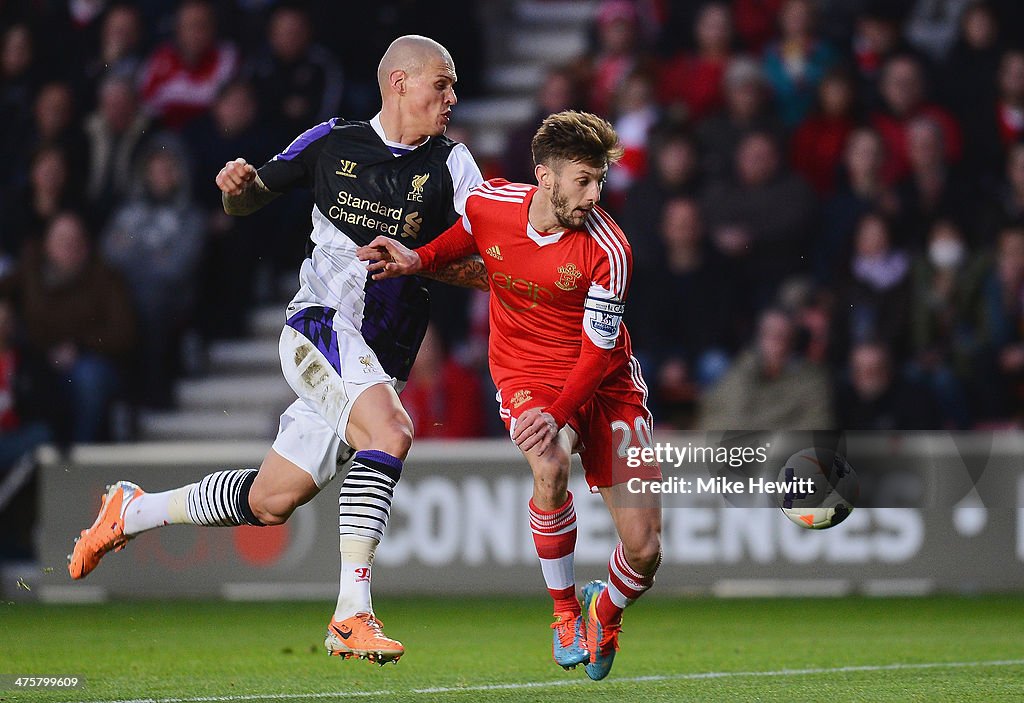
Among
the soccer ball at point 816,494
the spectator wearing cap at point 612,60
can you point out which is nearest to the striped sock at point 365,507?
the soccer ball at point 816,494

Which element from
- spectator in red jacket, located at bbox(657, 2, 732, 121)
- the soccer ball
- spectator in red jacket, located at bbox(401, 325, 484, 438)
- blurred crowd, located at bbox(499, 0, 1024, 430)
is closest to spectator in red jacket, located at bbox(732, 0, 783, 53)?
blurred crowd, located at bbox(499, 0, 1024, 430)

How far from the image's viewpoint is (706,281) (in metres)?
10.7

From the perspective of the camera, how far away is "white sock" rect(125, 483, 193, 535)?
21.5ft

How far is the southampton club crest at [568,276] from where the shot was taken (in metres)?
6.03

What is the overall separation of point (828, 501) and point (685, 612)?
9.47ft

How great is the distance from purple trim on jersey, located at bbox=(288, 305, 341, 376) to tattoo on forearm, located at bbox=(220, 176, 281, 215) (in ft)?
1.52

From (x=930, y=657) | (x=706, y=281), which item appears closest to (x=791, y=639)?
(x=930, y=657)

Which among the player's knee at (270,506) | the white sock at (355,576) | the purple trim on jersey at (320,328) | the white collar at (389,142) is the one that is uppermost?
the white collar at (389,142)

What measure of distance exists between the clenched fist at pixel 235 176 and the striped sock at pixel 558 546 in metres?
1.67

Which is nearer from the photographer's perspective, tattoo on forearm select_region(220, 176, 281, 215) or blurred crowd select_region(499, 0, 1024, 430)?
tattoo on forearm select_region(220, 176, 281, 215)

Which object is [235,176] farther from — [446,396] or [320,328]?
[446,396]

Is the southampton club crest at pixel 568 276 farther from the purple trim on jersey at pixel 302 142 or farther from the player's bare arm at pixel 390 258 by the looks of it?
the purple trim on jersey at pixel 302 142

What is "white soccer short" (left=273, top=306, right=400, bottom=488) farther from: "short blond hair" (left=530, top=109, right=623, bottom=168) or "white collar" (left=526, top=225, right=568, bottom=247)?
"short blond hair" (left=530, top=109, right=623, bottom=168)

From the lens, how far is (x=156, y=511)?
6.62m
